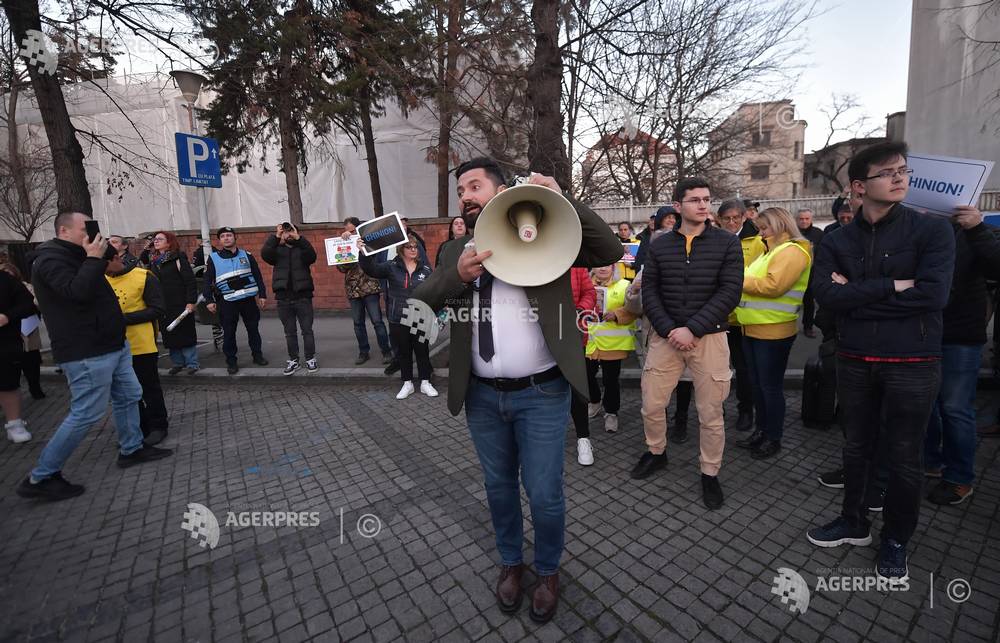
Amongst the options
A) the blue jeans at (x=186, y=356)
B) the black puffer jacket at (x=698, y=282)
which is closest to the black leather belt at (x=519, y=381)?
the black puffer jacket at (x=698, y=282)

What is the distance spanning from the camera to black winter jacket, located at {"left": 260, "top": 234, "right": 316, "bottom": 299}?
252 inches

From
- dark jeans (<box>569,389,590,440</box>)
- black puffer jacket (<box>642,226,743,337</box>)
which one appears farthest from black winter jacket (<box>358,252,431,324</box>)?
black puffer jacket (<box>642,226,743,337</box>)

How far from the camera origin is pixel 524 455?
2.19 m

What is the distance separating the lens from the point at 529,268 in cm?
192

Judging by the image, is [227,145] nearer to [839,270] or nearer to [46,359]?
[46,359]

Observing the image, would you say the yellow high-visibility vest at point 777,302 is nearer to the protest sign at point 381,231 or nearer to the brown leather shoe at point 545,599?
the brown leather shoe at point 545,599

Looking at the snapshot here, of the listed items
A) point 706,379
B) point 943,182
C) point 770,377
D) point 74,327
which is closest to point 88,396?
point 74,327

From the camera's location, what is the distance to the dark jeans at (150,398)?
457cm

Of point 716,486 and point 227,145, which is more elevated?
point 227,145

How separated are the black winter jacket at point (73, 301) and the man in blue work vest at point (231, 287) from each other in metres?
2.80

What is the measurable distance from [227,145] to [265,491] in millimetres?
11886

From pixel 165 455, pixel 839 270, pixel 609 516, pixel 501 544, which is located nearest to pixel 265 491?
pixel 165 455

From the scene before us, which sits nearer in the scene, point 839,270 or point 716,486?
point 839,270

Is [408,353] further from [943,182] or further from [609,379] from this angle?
[943,182]
